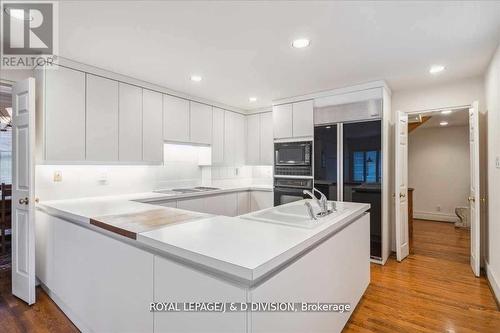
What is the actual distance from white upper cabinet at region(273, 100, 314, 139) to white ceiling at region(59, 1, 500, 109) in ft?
2.22

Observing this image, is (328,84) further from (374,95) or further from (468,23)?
(468,23)

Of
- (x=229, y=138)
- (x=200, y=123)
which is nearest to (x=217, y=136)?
(x=229, y=138)

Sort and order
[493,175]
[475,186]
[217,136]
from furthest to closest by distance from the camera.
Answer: [217,136] < [475,186] < [493,175]

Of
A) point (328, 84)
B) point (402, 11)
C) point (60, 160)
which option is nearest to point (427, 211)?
point (328, 84)

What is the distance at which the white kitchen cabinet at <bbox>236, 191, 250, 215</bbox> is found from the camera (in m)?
4.24

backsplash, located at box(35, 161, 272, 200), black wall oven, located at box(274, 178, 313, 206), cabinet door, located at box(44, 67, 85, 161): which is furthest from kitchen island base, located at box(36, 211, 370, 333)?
black wall oven, located at box(274, 178, 313, 206)

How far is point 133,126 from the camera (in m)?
3.13

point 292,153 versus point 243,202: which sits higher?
point 292,153

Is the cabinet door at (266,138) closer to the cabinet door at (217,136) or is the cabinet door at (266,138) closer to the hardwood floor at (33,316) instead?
the cabinet door at (217,136)

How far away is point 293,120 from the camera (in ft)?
13.2

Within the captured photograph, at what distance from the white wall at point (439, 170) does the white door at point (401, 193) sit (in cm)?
297

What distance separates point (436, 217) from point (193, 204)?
557 cm

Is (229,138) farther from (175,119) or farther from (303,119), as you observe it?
(303,119)

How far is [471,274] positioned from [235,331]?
132 inches
